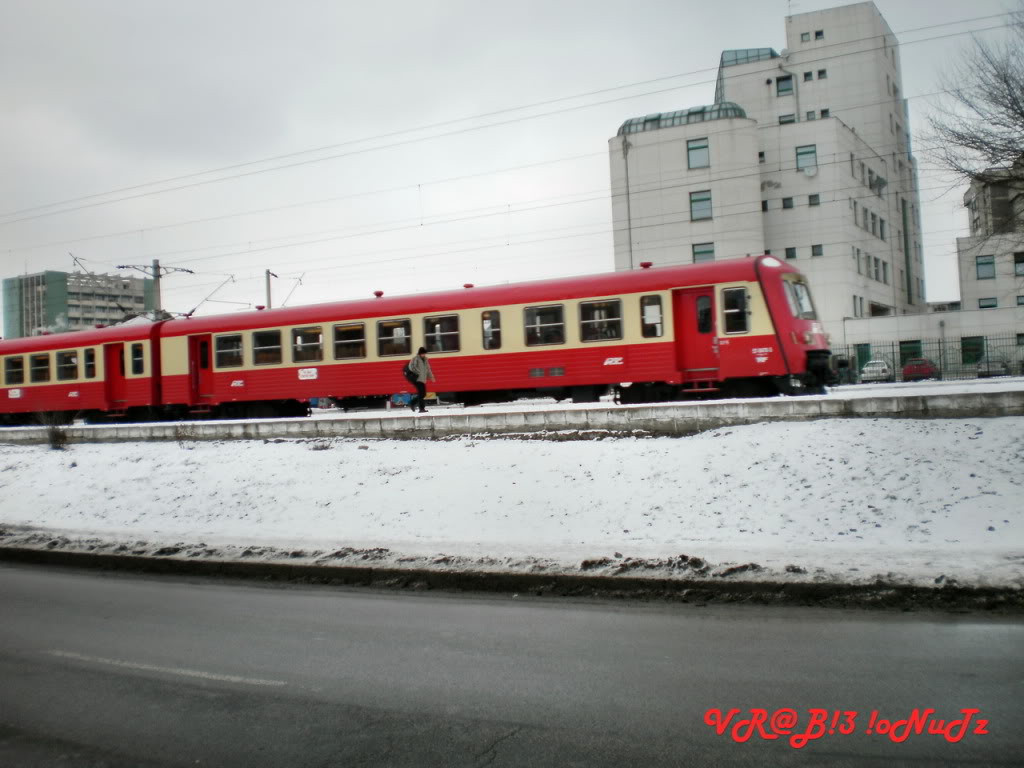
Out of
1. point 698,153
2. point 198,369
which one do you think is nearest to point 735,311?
point 198,369

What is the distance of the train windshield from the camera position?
17984 millimetres

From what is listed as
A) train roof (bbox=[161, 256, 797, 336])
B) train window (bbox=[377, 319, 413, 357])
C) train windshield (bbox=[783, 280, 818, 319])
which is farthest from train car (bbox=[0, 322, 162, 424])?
train windshield (bbox=[783, 280, 818, 319])

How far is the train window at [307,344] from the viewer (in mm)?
21781

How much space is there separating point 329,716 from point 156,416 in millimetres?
22784

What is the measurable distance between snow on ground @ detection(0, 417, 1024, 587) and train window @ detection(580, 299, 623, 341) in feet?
21.5

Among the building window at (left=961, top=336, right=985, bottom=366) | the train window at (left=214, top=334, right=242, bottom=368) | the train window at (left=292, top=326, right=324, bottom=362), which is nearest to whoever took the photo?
the train window at (left=292, top=326, right=324, bottom=362)

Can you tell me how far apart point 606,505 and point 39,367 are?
78.9ft

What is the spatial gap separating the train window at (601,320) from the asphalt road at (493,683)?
12526mm

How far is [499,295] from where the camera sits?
19859 millimetres

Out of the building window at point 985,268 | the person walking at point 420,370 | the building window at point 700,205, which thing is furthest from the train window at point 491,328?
the building window at point 985,268

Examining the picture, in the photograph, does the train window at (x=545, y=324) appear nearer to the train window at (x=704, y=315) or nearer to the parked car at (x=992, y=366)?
the train window at (x=704, y=315)

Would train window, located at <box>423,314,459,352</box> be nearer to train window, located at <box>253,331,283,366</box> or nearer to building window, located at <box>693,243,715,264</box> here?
train window, located at <box>253,331,283,366</box>

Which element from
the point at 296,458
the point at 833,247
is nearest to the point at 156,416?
the point at 296,458

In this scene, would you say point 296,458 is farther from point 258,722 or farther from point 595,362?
point 258,722
